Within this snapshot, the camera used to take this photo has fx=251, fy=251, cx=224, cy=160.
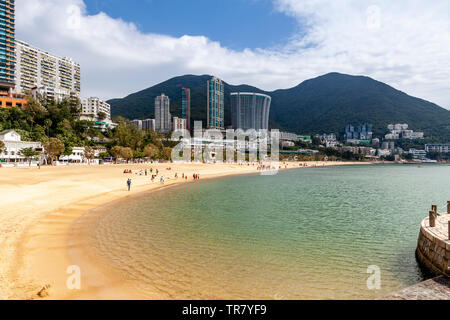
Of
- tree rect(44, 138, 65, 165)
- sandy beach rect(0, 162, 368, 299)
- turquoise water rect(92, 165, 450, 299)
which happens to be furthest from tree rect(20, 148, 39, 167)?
turquoise water rect(92, 165, 450, 299)

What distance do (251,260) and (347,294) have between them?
14.0 feet

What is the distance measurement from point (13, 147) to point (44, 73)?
304ft

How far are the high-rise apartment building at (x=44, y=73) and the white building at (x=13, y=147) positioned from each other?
50.1 m

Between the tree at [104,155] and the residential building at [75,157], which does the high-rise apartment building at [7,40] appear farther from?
the residential building at [75,157]

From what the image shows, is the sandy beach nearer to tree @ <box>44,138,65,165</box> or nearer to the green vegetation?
tree @ <box>44,138,65,165</box>

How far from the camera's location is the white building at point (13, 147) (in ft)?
193

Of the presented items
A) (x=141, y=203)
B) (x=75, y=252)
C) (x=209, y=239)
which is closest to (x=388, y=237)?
(x=209, y=239)

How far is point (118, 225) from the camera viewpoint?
17703 mm

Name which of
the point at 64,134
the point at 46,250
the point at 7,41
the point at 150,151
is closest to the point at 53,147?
the point at 64,134

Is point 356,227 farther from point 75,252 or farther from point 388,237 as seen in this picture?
point 75,252

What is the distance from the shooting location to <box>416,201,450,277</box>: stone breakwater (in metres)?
9.27

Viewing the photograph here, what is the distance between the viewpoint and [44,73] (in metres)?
131

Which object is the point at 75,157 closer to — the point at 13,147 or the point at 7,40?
the point at 13,147

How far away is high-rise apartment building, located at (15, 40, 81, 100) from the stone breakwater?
126886mm
